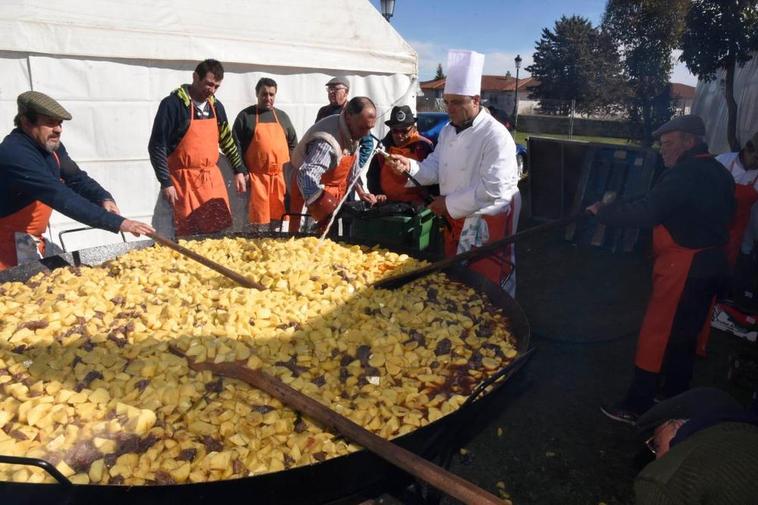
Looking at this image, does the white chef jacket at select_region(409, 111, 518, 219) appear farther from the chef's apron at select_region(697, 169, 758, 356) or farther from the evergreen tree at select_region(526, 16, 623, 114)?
the evergreen tree at select_region(526, 16, 623, 114)

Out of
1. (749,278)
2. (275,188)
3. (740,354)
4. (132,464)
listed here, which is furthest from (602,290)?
(132,464)

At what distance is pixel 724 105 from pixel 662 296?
8.97m

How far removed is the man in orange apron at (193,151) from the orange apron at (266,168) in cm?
51

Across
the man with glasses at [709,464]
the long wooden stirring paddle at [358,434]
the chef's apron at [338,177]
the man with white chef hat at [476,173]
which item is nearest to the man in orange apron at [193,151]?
the chef's apron at [338,177]

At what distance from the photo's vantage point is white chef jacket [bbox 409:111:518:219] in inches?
135

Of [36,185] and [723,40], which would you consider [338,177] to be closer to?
[36,185]

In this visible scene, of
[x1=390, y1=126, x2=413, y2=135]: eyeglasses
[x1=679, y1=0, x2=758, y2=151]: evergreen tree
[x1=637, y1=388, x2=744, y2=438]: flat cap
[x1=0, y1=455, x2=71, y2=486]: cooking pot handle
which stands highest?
[x1=679, y1=0, x2=758, y2=151]: evergreen tree

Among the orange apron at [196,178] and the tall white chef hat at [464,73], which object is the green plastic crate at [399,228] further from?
the orange apron at [196,178]

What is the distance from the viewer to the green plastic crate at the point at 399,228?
3.91 meters

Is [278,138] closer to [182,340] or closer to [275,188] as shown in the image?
[275,188]

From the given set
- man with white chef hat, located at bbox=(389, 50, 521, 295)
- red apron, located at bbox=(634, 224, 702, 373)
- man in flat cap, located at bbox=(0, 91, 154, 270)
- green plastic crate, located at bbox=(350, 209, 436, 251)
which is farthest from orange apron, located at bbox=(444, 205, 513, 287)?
man in flat cap, located at bbox=(0, 91, 154, 270)

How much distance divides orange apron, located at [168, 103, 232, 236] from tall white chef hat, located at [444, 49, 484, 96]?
2.21m

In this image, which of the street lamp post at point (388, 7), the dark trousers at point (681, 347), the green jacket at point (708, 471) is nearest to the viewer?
the green jacket at point (708, 471)

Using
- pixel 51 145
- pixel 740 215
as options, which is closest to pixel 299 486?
pixel 51 145
